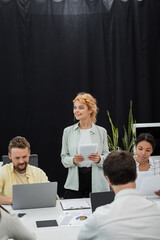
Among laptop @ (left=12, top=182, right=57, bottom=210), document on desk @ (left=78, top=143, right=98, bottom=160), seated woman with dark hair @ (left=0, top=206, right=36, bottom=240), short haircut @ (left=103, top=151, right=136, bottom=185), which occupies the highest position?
short haircut @ (left=103, top=151, right=136, bottom=185)

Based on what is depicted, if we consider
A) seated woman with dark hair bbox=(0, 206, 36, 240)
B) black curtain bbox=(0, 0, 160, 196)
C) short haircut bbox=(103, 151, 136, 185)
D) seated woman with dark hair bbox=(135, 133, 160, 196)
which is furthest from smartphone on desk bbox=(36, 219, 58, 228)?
black curtain bbox=(0, 0, 160, 196)

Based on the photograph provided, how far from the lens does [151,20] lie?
575 centimetres

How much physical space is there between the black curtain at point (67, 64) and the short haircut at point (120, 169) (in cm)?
359

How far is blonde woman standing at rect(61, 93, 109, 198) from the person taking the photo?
3.89m

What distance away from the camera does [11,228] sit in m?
2.11

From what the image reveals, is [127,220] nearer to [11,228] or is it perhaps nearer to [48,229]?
[11,228]

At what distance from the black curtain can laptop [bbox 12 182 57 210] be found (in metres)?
2.41

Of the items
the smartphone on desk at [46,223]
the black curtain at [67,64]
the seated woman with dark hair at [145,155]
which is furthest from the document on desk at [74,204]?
the black curtain at [67,64]

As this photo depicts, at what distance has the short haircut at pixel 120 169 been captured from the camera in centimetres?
202

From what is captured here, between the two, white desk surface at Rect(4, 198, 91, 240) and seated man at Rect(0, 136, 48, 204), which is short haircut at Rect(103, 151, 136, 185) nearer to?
white desk surface at Rect(4, 198, 91, 240)

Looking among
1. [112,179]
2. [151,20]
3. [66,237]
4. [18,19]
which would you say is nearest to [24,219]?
[66,237]

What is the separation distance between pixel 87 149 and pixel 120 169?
1.77 meters

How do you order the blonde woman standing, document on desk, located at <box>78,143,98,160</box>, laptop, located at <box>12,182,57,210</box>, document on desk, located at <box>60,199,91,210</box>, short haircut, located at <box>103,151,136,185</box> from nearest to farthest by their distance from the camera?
1. short haircut, located at <box>103,151,136,185</box>
2. laptop, located at <box>12,182,57,210</box>
3. document on desk, located at <box>60,199,91,210</box>
4. document on desk, located at <box>78,143,98,160</box>
5. the blonde woman standing

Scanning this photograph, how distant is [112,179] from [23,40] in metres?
3.88
